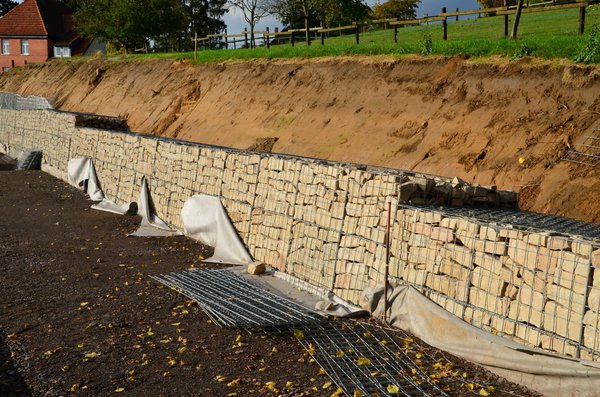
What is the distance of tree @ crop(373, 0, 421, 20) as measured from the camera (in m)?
55.7

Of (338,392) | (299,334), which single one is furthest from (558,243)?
(299,334)

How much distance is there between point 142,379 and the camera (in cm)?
Answer: 691

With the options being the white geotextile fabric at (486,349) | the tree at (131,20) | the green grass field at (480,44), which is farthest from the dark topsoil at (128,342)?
the tree at (131,20)

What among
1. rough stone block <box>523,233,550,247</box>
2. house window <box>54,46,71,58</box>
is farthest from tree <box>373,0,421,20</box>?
rough stone block <box>523,233,550,247</box>

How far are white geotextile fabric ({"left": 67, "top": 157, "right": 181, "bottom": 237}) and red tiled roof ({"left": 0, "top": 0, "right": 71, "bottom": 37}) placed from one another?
149ft

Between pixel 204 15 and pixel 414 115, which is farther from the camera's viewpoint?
pixel 204 15

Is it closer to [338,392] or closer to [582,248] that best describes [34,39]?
[338,392]

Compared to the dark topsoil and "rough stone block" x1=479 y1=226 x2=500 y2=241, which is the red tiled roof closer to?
the dark topsoil

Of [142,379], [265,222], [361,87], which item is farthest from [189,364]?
[361,87]

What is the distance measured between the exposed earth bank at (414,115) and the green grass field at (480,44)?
552mm

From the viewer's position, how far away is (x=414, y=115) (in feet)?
57.8

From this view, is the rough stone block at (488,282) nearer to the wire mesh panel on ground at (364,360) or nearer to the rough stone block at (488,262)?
the rough stone block at (488,262)

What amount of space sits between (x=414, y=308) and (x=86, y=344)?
3.97 meters

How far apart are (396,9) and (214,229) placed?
47.1 meters
